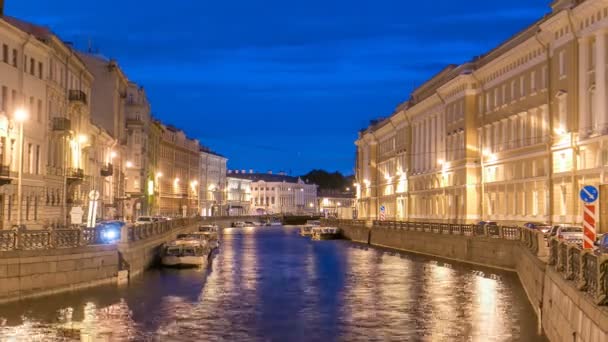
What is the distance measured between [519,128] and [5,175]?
37508 millimetres

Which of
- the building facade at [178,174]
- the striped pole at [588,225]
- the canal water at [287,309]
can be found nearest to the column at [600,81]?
the canal water at [287,309]

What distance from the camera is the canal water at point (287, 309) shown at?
27.1 m

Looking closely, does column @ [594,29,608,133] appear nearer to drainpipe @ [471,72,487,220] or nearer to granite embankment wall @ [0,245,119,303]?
drainpipe @ [471,72,487,220]

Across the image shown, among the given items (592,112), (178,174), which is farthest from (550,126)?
(178,174)

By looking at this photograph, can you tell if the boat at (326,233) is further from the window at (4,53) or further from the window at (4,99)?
the window at (4,53)

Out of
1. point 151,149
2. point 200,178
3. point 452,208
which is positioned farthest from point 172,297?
point 200,178

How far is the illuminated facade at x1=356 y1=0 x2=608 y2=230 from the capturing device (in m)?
54.0

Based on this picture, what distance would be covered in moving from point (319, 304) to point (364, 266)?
74.6 ft

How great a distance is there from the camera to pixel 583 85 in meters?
54.7

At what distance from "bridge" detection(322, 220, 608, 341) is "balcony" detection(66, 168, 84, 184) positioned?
2660 cm

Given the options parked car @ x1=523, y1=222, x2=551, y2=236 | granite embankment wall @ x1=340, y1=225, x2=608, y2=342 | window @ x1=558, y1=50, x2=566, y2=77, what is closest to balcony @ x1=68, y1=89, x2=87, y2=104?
granite embankment wall @ x1=340, y1=225, x2=608, y2=342

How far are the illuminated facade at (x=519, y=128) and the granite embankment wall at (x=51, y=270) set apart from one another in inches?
1139

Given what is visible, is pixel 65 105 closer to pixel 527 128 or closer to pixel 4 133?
pixel 4 133

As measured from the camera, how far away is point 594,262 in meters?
16.2
